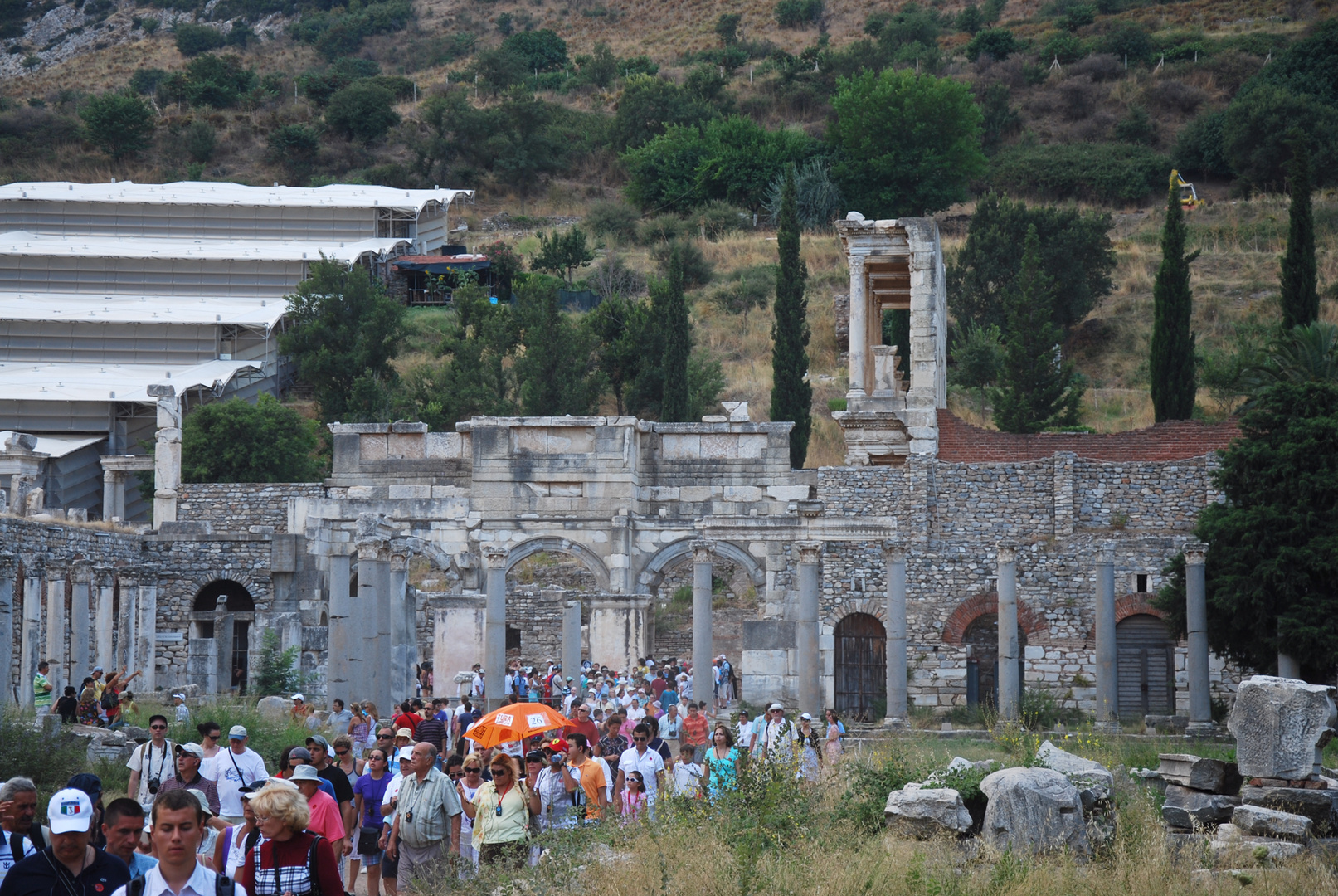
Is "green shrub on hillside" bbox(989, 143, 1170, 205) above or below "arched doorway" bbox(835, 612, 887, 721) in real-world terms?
above

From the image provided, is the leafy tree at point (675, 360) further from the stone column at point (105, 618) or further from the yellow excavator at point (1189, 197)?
the yellow excavator at point (1189, 197)

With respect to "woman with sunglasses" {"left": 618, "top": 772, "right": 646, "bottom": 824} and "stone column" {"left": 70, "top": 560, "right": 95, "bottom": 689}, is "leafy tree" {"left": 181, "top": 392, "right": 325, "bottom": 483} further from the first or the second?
"woman with sunglasses" {"left": 618, "top": 772, "right": 646, "bottom": 824}

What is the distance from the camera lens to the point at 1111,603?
90.9ft

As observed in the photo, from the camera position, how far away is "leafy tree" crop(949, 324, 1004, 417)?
46312mm

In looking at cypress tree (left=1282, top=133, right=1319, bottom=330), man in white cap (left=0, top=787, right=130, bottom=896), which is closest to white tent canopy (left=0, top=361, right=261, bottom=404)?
cypress tree (left=1282, top=133, right=1319, bottom=330)

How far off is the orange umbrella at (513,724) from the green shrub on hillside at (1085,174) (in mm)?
57630

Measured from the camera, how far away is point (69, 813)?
8.25 metres

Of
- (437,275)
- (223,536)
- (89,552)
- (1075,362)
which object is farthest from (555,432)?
(437,275)

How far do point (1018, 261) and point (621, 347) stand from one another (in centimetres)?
1439

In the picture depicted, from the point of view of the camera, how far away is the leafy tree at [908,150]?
67.2 m

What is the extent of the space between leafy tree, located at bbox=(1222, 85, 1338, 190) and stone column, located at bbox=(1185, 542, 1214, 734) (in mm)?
43776

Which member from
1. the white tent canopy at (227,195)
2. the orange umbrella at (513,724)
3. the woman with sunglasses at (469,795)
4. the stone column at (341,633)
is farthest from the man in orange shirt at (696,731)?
the white tent canopy at (227,195)

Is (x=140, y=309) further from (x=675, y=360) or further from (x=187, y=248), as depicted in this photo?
(x=675, y=360)

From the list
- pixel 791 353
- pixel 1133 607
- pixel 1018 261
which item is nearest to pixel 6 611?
pixel 1133 607
